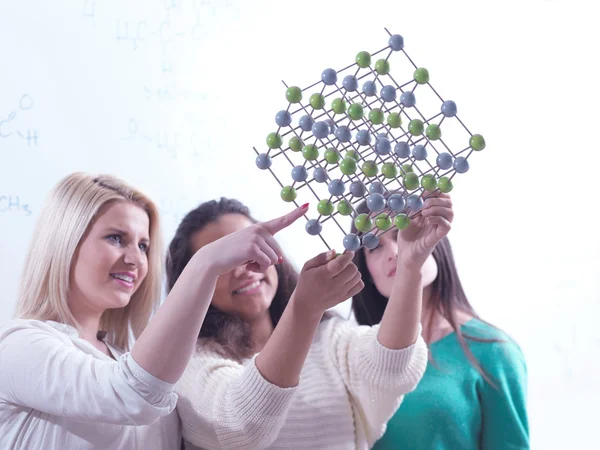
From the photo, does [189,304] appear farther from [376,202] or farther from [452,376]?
[452,376]

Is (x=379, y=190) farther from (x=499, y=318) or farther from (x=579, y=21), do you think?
(x=579, y=21)

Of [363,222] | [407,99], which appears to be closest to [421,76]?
[407,99]

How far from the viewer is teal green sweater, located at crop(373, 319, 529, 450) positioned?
1480mm

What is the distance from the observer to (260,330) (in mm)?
1439

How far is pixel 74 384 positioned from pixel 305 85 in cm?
124

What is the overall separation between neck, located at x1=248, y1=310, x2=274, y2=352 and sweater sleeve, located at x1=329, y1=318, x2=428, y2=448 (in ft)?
0.49

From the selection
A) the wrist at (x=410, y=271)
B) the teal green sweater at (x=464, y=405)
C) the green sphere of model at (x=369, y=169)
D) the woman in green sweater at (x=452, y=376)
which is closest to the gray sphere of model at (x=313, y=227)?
the green sphere of model at (x=369, y=169)

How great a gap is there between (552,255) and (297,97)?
148 cm

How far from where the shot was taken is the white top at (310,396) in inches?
44.6

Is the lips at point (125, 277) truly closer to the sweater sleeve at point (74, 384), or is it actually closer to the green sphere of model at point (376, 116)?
the sweater sleeve at point (74, 384)

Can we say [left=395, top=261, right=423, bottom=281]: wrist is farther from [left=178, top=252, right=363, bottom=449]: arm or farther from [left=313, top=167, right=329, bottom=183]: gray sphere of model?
[left=313, top=167, right=329, bottom=183]: gray sphere of model

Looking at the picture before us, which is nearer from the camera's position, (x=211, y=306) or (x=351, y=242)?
(x=351, y=242)

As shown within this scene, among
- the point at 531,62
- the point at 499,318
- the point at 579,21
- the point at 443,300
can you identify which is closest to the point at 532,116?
the point at 531,62

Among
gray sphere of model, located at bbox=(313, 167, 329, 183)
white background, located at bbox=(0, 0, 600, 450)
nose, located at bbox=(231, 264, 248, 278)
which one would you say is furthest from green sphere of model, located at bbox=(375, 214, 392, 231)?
white background, located at bbox=(0, 0, 600, 450)
